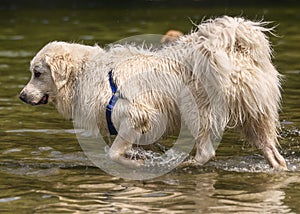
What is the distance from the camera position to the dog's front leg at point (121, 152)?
27.1 feet

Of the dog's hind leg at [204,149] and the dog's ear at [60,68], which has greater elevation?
the dog's ear at [60,68]

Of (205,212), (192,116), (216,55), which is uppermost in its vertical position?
(216,55)

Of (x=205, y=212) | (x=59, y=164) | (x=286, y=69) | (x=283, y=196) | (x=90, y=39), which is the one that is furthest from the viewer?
(x=90, y=39)

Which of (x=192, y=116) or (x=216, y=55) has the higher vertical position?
(x=216, y=55)

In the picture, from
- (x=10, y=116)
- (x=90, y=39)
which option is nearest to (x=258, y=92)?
(x=10, y=116)

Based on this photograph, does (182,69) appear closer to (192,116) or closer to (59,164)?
(192,116)

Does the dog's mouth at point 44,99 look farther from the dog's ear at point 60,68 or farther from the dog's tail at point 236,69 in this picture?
the dog's tail at point 236,69

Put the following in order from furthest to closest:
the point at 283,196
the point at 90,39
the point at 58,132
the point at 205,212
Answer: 1. the point at 90,39
2. the point at 58,132
3. the point at 283,196
4. the point at 205,212

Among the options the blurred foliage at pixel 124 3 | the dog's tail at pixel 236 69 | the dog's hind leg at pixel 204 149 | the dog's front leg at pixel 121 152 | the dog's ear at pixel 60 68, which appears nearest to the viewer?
the dog's tail at pixel 236 69

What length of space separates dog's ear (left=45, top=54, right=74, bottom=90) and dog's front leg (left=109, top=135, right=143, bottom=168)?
3.02ft

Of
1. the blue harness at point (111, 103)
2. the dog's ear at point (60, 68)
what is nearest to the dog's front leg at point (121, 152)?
the blue harness at point (111, 103)

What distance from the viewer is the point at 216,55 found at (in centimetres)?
784

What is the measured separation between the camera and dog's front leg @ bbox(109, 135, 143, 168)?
8258 millimetres

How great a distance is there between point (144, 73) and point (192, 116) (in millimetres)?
686
